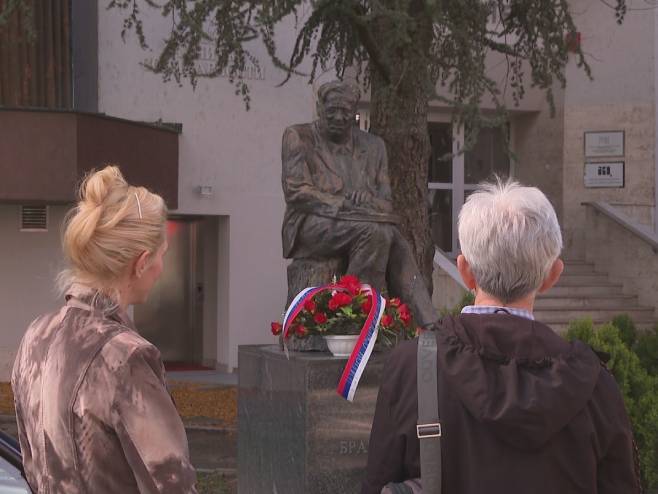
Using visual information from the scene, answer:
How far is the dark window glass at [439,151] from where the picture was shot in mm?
20281

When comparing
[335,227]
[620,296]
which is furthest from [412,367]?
[620,296]

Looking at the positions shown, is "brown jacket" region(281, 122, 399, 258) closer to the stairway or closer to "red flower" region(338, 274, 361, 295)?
"red flower" region(338, 274, 361, 295)

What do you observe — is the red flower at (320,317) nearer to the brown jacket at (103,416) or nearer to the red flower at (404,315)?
the red flower at (404,315)

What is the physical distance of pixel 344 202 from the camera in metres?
7.09

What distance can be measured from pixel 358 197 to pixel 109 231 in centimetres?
472

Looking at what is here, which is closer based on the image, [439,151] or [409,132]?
[409,132]

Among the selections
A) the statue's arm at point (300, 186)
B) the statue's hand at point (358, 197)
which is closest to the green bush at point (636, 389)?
the statue's hand at point (358, 197)

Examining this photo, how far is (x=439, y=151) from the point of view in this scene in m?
20.3

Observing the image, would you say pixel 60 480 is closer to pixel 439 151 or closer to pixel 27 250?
pixel 27 250

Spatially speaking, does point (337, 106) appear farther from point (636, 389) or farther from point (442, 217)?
point (442, 217)

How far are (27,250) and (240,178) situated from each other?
3.34m

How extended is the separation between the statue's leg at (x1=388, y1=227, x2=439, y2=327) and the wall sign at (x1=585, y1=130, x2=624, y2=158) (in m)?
13.2

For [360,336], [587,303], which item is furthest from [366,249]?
[587,303]

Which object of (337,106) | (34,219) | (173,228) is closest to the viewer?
(337,106)
